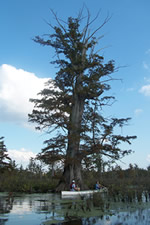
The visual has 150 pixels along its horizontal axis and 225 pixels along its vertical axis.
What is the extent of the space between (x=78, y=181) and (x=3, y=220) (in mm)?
13886

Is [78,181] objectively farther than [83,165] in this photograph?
No

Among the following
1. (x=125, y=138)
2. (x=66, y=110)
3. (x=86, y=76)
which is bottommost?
(x=125, y=138)

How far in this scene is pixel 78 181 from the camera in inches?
760

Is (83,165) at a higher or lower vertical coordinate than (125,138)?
lower

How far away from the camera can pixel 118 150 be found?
19359 mm

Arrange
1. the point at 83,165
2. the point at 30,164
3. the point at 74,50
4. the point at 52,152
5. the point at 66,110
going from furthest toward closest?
the point at 30,164 < the point at 74,50 < the point at 83,165 < the point at 66,110 < the point at 52,152

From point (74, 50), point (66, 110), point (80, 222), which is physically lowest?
point (80, 222)

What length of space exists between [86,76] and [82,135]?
5.51 m

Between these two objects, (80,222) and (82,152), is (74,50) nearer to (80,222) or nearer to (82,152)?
(82,152)

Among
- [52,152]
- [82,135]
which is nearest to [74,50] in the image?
[82,135]

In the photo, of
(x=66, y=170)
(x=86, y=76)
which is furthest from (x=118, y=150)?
(x=86, y=76)

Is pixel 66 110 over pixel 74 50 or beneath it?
beneath

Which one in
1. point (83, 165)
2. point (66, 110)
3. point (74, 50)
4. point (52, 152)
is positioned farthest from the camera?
point (74, 50)

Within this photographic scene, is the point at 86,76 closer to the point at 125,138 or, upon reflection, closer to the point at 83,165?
the point at 125,138
